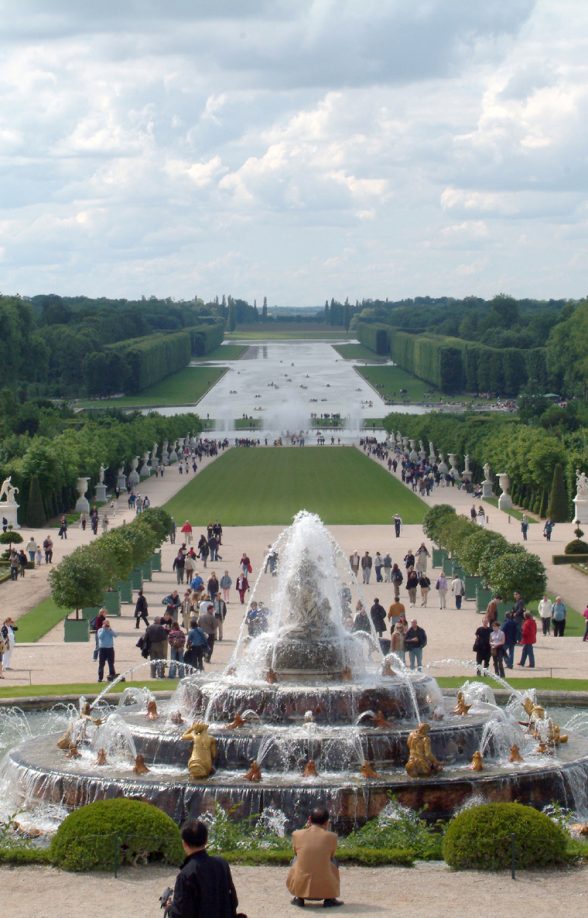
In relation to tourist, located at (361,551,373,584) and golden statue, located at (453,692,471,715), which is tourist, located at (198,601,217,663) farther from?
tourist, located at (361,551,373,584)

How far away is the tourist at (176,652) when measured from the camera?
987 inches

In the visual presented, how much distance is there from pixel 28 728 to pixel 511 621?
7721mm

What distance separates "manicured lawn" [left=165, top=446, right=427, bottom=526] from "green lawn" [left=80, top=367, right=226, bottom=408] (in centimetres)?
4355

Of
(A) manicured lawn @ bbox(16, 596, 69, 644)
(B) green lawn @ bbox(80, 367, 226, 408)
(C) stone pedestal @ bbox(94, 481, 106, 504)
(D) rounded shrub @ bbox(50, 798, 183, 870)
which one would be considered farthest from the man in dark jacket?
(B) green lawn @ bbox(80, 367, 226, 408)

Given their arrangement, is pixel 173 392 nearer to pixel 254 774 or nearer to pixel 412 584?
pixel 412 584

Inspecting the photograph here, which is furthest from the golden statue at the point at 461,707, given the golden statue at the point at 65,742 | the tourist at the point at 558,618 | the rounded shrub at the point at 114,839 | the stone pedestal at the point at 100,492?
the stone pedestal at the point at 100,492

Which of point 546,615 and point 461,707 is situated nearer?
point 461,707

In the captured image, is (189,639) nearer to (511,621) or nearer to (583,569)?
(511,621)

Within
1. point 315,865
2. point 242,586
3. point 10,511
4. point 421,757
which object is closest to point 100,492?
point 10,511

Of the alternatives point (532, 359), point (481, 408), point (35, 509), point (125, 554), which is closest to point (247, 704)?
point (125, 554)

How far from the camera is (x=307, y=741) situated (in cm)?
1742

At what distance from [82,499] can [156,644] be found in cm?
3864

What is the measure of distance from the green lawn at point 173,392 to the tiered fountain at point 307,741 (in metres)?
108

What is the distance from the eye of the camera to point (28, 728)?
69.1ft
